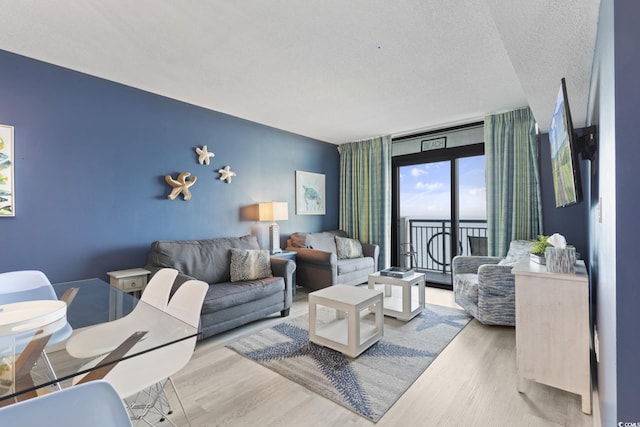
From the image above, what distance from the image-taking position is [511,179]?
3775 mm

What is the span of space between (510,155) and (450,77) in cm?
164

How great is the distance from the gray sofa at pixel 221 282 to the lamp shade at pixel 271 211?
2.23 feet

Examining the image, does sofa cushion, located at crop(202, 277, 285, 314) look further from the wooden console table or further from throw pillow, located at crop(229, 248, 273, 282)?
the wooden console table

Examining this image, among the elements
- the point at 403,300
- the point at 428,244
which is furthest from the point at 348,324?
the point at 428,244

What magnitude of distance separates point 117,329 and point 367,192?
433cm

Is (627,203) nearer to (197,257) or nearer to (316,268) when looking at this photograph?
(197,257)

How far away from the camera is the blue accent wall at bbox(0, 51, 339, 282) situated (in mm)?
2473

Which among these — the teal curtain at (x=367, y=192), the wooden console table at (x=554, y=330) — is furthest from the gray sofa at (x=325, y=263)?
the wooden console table at (x=554, y=330)

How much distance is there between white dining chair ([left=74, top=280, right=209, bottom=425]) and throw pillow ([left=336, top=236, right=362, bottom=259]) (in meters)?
3.36

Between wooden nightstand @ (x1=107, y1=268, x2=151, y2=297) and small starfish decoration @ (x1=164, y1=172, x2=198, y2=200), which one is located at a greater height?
small starfish decoration @ (x1=164, y1=172, x2=198, y2=200)

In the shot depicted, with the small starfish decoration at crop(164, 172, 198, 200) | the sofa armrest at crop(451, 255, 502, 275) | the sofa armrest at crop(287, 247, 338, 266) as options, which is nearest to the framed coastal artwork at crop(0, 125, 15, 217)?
the small starfish decoration at crop(164, 172, 198, 200)

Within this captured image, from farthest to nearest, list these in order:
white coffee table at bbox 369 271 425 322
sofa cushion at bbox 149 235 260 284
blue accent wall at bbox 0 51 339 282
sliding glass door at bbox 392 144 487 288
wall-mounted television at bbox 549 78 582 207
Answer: sliding glass door at bbox 392 144 487 288 < white coffee table at bbox 369 271 425 322 < sofa cushion at bbox 149 235 260 284 < blue accent wall at bbox 0 51 339 282 < wall-mounted television at bbox 549 78 582 207

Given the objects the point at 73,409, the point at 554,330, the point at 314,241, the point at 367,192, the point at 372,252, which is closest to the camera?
the point at 73,409

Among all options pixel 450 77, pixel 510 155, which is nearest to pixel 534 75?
pixel 450 77
